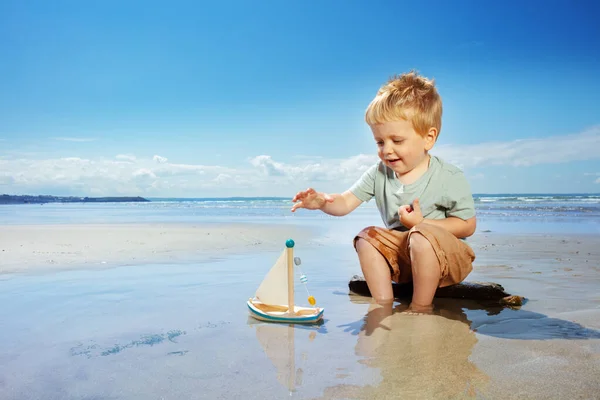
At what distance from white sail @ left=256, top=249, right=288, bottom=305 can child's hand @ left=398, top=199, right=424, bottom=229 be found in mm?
819

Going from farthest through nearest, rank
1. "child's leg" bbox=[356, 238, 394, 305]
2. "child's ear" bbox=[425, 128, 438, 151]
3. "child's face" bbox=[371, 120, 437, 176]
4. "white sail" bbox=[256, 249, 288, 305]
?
"child's leg" bbox=[356, 238, 394, 305] → "child's ear" bbox=[425, 128, 438, 151] → "child's face" bbox=[371, 120, 437, 176] → "white sail" bbox=[256, 249, 288, 305]

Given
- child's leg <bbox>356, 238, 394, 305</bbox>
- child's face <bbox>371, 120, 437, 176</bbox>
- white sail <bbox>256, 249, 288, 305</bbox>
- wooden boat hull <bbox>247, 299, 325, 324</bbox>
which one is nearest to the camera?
wooden boat hull <bbox>247, 299, 325, 324</bbox>

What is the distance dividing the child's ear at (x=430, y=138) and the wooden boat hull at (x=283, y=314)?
1336 mm

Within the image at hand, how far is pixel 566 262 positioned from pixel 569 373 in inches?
Result: 160

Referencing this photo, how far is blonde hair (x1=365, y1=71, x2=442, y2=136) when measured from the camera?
10.6 ft

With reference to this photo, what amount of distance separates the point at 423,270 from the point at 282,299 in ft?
3.01

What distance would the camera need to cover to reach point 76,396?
6.15 feet

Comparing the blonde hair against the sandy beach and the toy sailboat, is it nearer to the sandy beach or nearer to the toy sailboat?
the toy sailboat

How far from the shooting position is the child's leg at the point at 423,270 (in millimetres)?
3165

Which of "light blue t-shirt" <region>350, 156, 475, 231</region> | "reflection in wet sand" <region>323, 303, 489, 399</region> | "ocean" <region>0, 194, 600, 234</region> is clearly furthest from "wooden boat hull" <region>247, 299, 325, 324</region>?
"ocean" <region>0, 194, 600, 234</region>

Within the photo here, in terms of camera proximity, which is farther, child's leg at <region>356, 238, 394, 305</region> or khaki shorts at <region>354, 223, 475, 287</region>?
child's leg at <region>356, 238, 394, 305</region>

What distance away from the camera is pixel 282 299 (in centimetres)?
310

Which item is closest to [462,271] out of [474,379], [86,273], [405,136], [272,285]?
[405,136]

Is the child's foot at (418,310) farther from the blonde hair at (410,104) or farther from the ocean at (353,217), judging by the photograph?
the ocean at (353,217)
